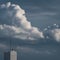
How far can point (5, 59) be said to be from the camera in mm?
161375

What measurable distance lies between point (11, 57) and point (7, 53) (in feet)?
25.3

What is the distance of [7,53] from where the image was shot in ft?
531

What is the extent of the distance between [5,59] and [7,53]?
5258 mm

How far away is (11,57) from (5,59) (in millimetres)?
8303

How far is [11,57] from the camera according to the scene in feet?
511
